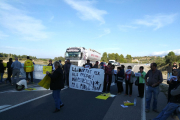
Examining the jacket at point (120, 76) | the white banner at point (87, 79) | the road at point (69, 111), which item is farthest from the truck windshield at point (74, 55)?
the road at point (69, 111)

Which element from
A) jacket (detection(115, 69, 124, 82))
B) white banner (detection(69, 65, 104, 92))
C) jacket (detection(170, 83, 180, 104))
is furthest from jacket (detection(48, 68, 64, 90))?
jacket (detection(115, 69, 124, 82))

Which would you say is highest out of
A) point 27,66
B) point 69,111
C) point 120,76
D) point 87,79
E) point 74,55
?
point 74,55

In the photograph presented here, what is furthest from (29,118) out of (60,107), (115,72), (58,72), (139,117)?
(115,72)

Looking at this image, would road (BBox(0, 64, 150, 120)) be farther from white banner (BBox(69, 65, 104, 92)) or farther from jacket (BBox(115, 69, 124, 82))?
jacket (BBox(115, 69, 124, 82))

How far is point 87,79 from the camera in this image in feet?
30.2

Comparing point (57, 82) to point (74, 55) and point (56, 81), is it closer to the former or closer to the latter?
point (56, 81)

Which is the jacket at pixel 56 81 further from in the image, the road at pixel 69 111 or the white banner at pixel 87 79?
the white banner at pixel 87 79

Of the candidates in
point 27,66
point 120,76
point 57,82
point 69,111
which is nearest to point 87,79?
point 120,76

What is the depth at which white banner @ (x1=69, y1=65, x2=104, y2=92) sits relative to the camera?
9031 millimetres

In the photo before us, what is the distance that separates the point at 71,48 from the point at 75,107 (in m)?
19.3

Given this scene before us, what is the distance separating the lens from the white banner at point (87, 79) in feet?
Answer: 29.6

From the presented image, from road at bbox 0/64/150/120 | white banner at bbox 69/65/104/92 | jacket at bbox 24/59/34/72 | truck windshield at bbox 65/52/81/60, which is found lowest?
road at bbox 0/64/150/120

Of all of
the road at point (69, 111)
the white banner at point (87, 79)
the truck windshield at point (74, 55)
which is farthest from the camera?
the truck windshield at point (74, 55)

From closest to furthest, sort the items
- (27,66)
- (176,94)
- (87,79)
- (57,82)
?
(176,94) → (57,82) → (87,79) → (27,66)
